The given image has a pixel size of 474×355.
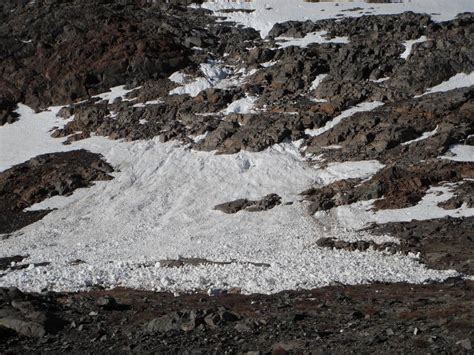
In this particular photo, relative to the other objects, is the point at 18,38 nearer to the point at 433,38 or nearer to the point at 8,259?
the point at 8,259

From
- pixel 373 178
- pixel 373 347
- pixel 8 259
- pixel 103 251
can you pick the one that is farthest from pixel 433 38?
pixel 373 347

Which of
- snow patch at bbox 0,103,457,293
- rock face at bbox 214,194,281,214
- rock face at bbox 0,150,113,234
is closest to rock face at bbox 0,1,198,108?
snow patch at bbox 0,103,457,293

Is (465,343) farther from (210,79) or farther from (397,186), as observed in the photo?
(210,79)

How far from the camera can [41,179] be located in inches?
1884

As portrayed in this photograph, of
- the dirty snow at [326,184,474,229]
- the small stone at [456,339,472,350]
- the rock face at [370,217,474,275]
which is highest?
the small stone at [456,339,472,350]

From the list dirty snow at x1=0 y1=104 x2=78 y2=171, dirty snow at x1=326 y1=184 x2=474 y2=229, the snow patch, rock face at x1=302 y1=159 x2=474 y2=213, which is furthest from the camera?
dirty snow at x1=0 y1=104 x2=78 y2=171

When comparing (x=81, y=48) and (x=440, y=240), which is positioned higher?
(x=81, y=48)

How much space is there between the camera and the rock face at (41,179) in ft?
141

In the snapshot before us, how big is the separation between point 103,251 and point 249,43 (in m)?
41.3

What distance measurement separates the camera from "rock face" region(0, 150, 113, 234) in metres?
43.0

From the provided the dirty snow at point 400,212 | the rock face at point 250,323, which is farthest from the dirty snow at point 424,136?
the rock face at point 250,323

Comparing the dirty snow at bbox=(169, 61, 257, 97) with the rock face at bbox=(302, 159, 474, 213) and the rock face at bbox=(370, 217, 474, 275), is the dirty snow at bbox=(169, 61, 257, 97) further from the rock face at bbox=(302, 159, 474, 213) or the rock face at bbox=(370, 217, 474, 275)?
the rock face at bbox=(370, 217, 474, 275)

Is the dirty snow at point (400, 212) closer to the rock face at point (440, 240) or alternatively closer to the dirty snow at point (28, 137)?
the rock face at point (440, 240)

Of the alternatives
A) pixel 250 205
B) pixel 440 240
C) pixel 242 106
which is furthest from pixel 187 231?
pixel 242 106
